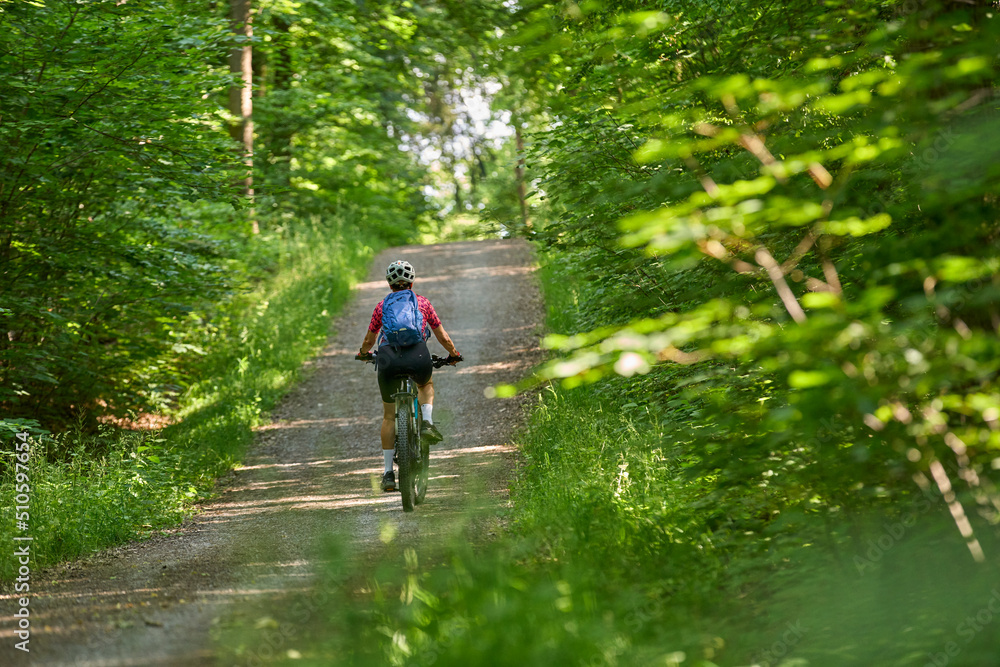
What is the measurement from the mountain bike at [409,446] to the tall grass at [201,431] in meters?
2.47

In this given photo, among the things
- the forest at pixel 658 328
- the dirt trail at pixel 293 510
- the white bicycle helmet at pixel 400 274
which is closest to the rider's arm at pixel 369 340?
the white bicycle helmet at pixel 400 274

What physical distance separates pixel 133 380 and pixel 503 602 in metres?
10.3

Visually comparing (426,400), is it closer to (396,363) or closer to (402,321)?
(396,363)

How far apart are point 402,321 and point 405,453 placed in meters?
1.27

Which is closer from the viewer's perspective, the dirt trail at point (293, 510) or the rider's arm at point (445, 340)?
the dirt trail at point (293, 510)

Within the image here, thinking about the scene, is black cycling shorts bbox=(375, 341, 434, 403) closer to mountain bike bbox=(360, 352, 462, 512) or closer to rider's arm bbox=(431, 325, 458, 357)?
mountain bike bbox=(360, 352, 462, 512)

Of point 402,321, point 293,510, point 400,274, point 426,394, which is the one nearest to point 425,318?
point 402,321

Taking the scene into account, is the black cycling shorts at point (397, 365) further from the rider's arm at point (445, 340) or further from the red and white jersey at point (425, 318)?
the rider's arm at point (445, 340)

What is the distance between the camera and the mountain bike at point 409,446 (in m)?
7.51

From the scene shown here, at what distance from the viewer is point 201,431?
11.1 m

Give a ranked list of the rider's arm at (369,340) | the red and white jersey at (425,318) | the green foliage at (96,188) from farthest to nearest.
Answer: the green foliage at (96,188) → the rider's arm at (369,340) → the red and white jersey at (425,318)

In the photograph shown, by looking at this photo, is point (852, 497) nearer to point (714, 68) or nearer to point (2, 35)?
point (714, 68)

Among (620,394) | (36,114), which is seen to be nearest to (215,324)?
(36,114)

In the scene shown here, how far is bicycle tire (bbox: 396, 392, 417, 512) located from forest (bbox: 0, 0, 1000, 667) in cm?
119
